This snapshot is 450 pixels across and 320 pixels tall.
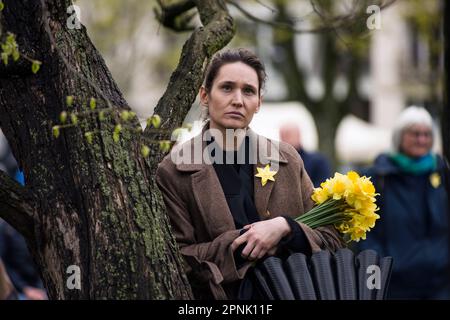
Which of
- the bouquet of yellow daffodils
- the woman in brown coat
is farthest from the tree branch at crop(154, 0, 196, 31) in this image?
the bouquet of yellow daffodils

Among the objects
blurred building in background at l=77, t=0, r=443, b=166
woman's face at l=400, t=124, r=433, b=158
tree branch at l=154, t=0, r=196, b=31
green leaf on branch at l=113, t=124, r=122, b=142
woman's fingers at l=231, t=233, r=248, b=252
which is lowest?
woman's fingers at l=231, t=233, r=248, b=252

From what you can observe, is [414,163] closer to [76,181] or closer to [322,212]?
[322,212]

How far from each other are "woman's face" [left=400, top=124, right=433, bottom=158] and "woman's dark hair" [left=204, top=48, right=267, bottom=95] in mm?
4405

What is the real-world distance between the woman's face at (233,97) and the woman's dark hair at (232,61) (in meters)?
0.02

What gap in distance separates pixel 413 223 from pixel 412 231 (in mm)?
68

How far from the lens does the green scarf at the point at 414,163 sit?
9023 millimetres

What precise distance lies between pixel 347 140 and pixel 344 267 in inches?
865

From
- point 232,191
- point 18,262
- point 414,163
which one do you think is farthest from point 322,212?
point 18,262

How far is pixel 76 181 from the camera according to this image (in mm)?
4406

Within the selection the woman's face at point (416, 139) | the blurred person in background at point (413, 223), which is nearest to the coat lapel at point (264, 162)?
the blurred person in background at point (413, 223)

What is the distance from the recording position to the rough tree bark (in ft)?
14.1

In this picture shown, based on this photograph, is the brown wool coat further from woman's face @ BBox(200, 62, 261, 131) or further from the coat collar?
woman's face @ BBox(200, 62, 261, 131)

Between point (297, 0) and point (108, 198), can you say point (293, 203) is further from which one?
point (297, 0)
